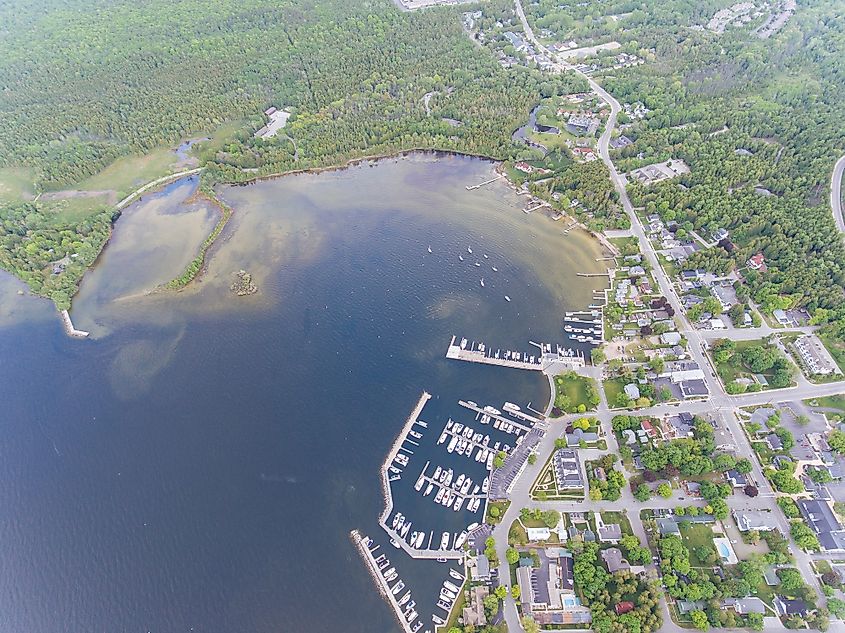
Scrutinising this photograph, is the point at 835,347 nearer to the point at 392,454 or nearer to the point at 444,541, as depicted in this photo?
the point at 444,541

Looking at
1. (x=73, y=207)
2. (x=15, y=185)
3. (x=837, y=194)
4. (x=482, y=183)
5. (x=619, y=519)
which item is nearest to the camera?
(x=619, y=519)

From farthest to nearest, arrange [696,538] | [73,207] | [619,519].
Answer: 1. [73,207]
2. [619,519]
3. [696,538]

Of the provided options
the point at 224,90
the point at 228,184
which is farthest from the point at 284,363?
the point at 224,90

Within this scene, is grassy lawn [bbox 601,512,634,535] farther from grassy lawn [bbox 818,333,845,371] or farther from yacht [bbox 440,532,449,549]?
grassy lawn [bbox 818,333,845,371]

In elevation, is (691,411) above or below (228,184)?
above

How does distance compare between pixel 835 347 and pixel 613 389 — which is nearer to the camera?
pixel 613 389

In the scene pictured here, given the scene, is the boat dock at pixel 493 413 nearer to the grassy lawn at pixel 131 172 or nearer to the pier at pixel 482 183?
the pier at pixel 482 183
